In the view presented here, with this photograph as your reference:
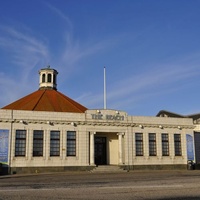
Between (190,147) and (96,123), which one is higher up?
(96,123)

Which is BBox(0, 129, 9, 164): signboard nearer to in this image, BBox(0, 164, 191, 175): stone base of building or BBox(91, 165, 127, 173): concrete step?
BBox(0, 164, 191, 175): stone base of building

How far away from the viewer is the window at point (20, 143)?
29.7 m

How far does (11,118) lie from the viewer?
2991cm

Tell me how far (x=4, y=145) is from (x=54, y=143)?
4.91 meters

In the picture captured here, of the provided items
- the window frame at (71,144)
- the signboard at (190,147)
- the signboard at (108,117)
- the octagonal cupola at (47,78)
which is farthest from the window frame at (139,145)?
the octagonal cupola at (47,78)

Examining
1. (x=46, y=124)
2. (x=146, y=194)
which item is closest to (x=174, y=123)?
(x=46, y=124)

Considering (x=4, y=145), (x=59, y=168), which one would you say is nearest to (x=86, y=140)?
(x=59, y=168)

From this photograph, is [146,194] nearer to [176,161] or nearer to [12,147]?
[12,147]

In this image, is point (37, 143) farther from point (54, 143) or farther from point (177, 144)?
point (177, 144)

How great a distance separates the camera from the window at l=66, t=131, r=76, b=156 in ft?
104

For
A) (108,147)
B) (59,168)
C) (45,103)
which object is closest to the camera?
(59,168)

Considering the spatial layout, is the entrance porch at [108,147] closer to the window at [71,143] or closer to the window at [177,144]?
the window at [71,143]

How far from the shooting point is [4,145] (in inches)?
1146

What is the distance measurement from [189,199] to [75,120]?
72.1ft
